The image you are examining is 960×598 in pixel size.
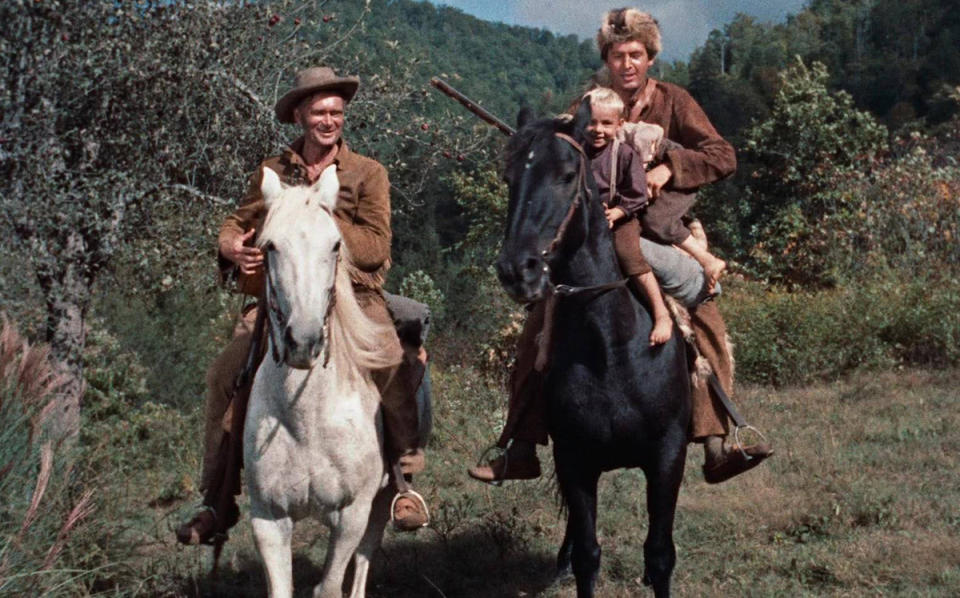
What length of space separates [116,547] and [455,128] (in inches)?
291

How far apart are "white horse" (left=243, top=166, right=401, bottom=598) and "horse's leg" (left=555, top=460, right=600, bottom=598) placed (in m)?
0.98

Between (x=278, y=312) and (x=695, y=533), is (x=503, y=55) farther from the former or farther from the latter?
(x=278, y=312)

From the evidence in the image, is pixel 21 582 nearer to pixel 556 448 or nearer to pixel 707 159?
pixel 556 448

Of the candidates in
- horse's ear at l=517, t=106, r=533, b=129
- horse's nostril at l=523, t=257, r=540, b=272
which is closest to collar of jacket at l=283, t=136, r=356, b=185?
horse's ear at l=517, t=106, r=533, b=129

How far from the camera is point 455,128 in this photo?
12500 mm

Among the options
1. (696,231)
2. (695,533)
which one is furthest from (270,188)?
(695,533)

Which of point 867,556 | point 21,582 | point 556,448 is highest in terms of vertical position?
point 556,448

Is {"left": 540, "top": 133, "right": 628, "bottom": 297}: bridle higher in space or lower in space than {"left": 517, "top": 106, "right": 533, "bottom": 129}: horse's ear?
lower

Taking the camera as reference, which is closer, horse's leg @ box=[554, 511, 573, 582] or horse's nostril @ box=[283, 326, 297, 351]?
horse's nostril @ box=[283, 326, 297, 351]

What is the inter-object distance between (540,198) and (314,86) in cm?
139

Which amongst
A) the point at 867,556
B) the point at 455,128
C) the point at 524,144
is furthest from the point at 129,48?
the point at 867,556

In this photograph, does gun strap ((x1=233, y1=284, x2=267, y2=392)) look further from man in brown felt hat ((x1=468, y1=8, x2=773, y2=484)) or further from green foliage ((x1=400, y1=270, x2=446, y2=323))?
green foliage ((x1=400, y1=270, x2=446, y2=323))

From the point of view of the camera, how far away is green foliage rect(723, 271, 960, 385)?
48.8 ft

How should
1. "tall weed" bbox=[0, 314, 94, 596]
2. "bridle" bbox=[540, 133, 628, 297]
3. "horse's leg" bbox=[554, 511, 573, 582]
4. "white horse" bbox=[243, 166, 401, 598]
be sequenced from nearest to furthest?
1. "white horse" bbox=[243, 166, 401, 598]
2. "tall weed" bbox=[0, 314, 94, 596]
3. "bridle" bbox=[540, 133, 628, 297]
4. "horse's leg" bbox=[554, 511, 573, 582]
